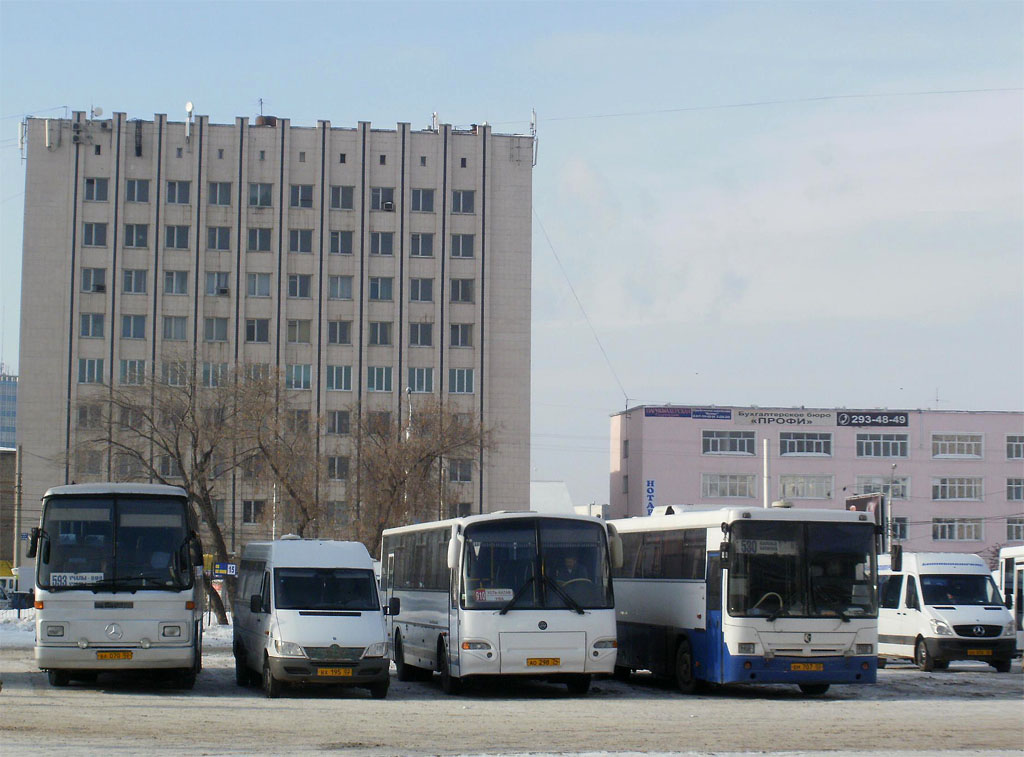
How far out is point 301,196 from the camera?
274 ft

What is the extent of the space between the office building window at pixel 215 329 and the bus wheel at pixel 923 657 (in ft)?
199

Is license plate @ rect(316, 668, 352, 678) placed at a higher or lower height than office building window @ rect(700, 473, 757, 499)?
lower

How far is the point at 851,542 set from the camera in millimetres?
21172

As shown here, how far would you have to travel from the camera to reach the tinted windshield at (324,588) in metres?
21.4

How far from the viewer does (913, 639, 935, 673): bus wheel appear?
2845 centimetres

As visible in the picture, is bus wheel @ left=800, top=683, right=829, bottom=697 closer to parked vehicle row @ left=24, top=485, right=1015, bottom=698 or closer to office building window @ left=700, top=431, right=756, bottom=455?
parked vehicle row @ left=24, top=485, right=1015, bottom=698

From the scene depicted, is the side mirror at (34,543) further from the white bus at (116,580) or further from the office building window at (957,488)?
the office building window at (957,488)

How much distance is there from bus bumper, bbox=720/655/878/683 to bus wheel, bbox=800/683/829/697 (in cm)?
136

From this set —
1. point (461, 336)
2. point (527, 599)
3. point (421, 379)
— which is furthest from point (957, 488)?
point (527, 599)

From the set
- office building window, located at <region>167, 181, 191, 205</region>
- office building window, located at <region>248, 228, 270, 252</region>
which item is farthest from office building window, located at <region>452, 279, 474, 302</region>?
office building window, located at <region>167, 181, 191, 205</region>

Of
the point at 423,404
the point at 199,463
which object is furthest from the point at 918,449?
the point at 199,463

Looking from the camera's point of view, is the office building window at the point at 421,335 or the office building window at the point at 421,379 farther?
the office building window at the point at 421,335

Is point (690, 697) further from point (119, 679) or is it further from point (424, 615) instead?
point (119, 679)

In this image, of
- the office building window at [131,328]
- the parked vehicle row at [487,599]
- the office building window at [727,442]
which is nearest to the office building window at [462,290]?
the office building window at [131,328]
